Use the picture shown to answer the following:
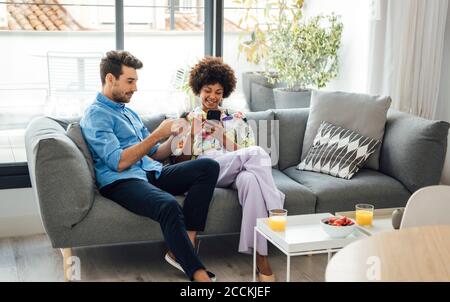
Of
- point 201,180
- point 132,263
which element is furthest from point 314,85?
point 132,263

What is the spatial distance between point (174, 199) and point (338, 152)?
1168mm

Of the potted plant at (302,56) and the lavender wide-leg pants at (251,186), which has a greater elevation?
the potted plant at (302,56)

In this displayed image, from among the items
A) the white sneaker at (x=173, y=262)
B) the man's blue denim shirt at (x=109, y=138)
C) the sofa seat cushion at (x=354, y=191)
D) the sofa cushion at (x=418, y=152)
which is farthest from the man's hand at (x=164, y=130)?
the sofa cushion at (x=418, y=152)

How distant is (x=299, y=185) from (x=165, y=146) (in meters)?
0.78

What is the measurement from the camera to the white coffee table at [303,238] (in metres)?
2.79

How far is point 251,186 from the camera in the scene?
3.40 metres

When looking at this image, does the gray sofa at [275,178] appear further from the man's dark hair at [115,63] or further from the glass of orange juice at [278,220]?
the glass of orange juice at [278,220]

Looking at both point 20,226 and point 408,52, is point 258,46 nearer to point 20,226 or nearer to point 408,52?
point 408,52

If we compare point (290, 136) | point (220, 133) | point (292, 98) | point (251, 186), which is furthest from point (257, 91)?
point (251, 186)

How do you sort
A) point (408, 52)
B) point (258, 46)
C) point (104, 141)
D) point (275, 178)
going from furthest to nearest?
point (258, 46)
point (408, 52)
point (275, 178)
point (104, 141)

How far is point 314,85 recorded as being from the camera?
4.72 meters

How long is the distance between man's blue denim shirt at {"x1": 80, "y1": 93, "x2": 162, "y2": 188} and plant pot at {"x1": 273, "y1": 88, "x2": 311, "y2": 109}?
1445mm

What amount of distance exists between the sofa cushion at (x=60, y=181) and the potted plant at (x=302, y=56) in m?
1.88
